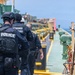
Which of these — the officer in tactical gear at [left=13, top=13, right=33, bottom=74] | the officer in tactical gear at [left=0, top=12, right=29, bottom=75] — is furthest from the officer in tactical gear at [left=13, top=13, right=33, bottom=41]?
the officer in tactical gear at [left=0, top=12, right=29, bottom=75]

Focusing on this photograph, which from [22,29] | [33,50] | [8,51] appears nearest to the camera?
[8,51]

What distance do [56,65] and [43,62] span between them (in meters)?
2.41

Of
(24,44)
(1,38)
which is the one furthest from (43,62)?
(1,38)

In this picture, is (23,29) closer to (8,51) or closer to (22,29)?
(22,29)

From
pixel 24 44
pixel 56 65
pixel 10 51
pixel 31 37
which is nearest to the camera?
pixel 10 51

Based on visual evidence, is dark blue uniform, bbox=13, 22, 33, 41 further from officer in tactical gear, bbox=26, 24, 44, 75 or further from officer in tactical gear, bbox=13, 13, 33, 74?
officer in tactical gear, bbox=26, 24, 44, 75

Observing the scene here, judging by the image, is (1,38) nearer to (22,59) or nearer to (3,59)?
(3,59)

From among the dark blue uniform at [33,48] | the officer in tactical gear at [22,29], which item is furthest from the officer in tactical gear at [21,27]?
the dark blue uniform at [33,48]

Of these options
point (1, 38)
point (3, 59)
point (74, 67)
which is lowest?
point (74, 67)

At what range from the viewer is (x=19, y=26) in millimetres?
7586

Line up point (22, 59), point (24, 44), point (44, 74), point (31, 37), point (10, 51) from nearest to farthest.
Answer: point (10, 51) → point (24, 44) → point (22, 59) → point (31, 37) → point (44, 74)

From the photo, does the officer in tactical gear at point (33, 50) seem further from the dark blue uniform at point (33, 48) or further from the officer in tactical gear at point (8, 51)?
the officer in tactical gear at point (8, 51)

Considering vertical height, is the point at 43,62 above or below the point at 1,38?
below

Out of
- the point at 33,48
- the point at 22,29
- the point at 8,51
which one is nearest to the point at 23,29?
the point at 22,29
